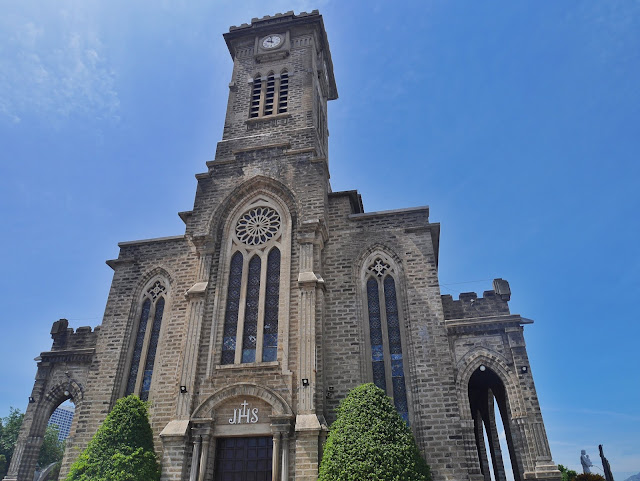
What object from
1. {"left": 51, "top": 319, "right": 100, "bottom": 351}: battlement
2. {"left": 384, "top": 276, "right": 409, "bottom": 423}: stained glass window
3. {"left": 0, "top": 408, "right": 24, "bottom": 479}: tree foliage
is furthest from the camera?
{"left": 0, "top": 408, "right": 24, "bottom": 479}: tree foliage

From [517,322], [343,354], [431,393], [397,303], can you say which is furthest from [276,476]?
[517,322]

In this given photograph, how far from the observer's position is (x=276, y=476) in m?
13.1

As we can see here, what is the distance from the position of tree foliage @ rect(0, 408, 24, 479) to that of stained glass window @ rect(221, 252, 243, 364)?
34.9m

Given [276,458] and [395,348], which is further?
[395,348]

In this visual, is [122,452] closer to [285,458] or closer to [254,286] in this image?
[285,458]

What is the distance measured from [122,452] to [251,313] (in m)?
5.59

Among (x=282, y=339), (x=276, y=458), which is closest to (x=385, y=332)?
(x=282, y=339)

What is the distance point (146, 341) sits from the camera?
1711 cm

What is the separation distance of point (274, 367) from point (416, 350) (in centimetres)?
456

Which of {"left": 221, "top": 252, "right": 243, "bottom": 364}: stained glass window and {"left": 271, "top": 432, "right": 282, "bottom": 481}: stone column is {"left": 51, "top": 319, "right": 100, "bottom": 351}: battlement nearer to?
{"left": 221, "top": 252, "right": 243, "bottom": 364}: stained glass window

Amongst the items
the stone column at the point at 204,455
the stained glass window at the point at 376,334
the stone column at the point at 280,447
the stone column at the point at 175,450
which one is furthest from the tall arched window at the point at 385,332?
the stone column at the point at 175,450

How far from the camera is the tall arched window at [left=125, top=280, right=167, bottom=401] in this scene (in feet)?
53.8

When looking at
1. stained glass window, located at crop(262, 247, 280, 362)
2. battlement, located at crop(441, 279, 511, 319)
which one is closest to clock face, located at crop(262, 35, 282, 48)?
stained glass window, located at crop(262, 247, 280, 362)

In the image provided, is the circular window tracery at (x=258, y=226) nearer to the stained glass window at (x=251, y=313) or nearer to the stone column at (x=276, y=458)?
the stained glass window at (x=251, y=313)
